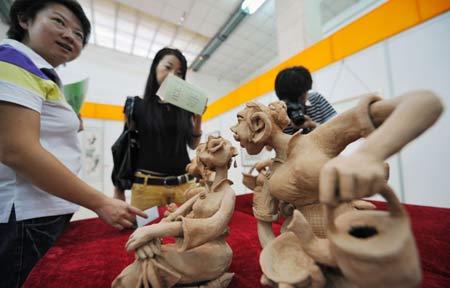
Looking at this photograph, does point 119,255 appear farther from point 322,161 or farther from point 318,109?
point 318,109

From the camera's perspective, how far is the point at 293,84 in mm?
913

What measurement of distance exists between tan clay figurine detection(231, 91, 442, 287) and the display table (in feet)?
0.67

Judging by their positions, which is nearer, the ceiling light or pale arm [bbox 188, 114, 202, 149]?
pale arm [bbox 188, 114, 202, 149]

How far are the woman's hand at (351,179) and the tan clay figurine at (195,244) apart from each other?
0.86 feet

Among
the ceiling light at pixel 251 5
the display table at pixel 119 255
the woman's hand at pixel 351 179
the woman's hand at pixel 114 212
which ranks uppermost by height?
the ceiling light at pixel 251 5

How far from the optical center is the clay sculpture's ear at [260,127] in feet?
1.39

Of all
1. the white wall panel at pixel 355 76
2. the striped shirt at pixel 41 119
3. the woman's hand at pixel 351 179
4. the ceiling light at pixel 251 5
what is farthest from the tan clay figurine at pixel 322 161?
the ceiling light at pixel 251 5

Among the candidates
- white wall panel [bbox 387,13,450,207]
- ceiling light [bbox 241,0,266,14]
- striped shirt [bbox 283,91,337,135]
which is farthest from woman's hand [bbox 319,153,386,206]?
ceiling light [bbox 241,0,266,14]

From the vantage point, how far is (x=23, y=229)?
65cm

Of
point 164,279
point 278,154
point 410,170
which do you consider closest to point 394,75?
point 410,170

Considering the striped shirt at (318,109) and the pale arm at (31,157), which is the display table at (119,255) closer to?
the pale arm at (31,157)

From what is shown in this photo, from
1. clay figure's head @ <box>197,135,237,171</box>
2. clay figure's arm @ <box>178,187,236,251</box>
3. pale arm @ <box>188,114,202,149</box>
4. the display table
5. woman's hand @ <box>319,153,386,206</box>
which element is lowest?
the display table

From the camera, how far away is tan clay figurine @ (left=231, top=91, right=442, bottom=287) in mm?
211

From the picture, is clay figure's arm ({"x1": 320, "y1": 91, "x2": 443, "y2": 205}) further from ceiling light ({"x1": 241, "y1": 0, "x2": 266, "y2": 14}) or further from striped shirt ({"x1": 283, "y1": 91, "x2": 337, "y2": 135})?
ceiling light ({"x1": 241, "y1": 0, "x2": 266, "y2": 14})
